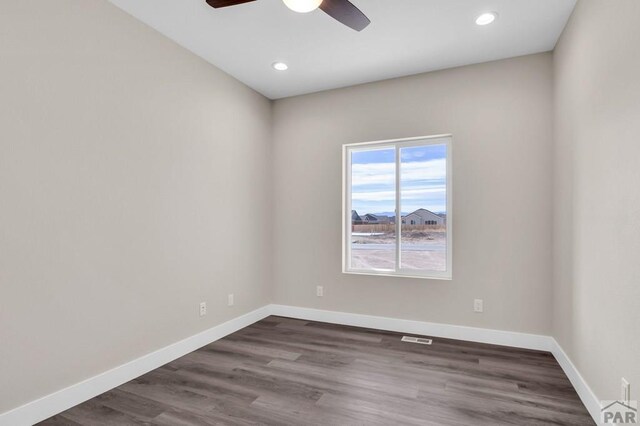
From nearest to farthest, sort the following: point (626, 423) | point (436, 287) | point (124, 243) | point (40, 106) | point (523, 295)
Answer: point (626, 423), point (40, 106), point (124, 243), point (523, 295), point (436, 287)

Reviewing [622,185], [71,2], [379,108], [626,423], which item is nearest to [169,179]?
[71,2]

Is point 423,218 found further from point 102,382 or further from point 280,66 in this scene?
point 102,382

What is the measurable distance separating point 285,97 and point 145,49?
183 centimetres

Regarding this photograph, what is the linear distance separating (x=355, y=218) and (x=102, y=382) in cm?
276

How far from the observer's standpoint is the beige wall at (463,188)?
3096 millimetres

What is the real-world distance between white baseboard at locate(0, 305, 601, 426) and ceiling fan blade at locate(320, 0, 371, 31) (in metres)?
2.63

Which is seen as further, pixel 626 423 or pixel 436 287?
pixel 436 287

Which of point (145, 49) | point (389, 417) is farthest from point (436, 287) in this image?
point (145, 49)

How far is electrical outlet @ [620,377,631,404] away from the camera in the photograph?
1.59 meters

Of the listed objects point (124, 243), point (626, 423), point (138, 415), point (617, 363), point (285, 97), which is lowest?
point (138, 415)

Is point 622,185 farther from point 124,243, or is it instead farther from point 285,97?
point 285,97

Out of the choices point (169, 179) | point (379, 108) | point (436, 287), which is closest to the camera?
point (169, 179)

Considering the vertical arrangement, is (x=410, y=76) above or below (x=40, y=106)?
above

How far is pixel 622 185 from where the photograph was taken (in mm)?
1679
